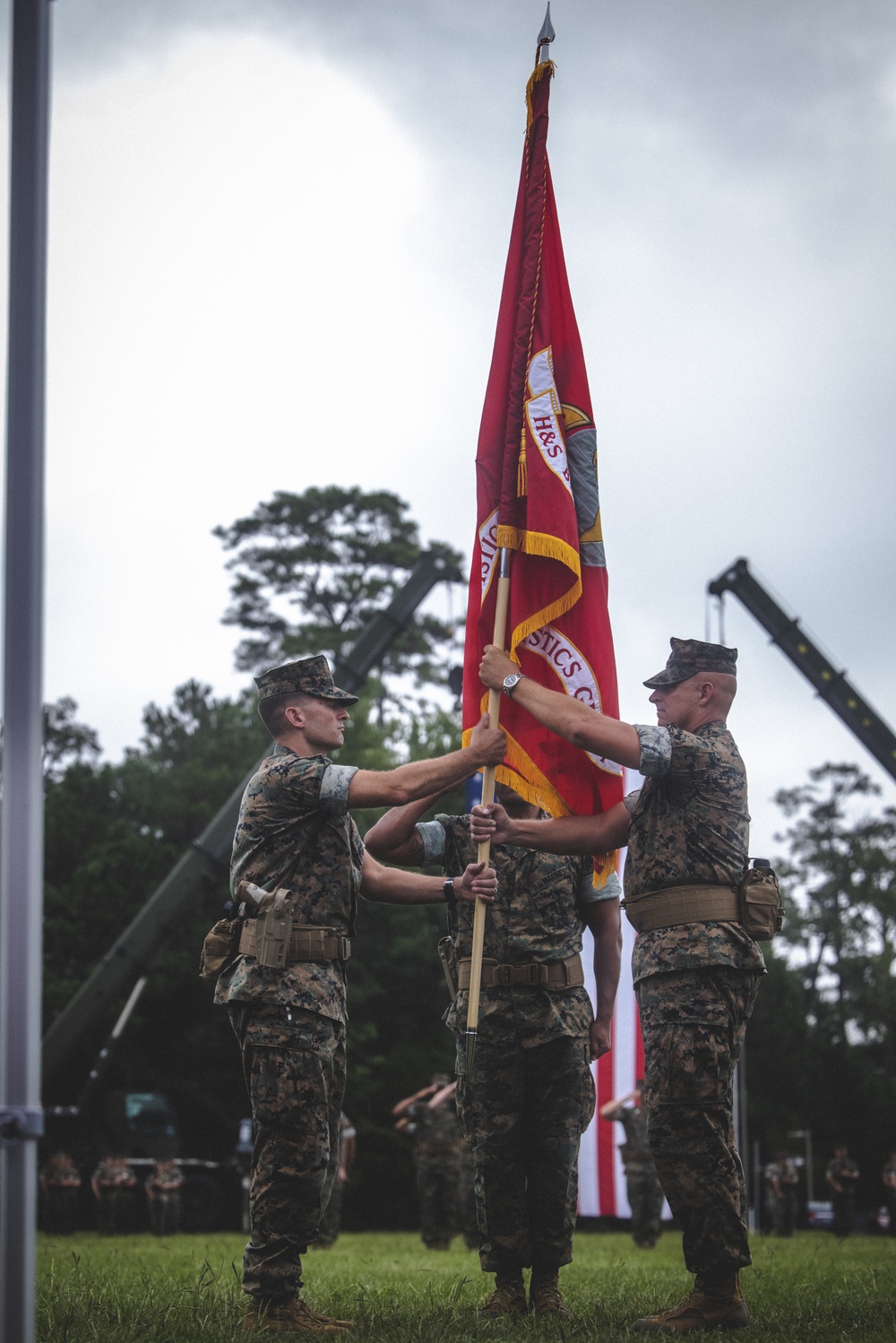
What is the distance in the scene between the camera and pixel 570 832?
19.0 ft

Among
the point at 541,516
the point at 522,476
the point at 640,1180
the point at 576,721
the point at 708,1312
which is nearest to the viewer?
the point at 708,1312

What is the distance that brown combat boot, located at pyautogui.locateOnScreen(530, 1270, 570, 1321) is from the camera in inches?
216

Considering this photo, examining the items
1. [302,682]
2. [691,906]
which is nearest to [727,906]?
[691,906]

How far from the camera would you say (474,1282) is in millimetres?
7391

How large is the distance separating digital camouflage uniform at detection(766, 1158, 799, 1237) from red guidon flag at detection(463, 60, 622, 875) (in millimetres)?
21095

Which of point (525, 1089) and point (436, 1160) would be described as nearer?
point (525, 1089)

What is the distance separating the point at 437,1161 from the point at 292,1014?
13.2 m

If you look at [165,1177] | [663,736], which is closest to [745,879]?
[663,736]

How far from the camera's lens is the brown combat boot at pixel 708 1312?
491cm

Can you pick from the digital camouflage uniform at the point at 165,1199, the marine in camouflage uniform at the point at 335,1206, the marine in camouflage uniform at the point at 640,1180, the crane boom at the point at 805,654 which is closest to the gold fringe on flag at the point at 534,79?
the marine in camouflage uniform at the point at 335,1206

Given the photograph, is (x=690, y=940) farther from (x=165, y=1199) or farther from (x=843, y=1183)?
(x=843, y=1183)

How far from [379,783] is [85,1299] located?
249 centimetres

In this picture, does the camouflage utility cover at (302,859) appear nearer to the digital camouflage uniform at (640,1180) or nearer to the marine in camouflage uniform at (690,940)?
the marine in camouflage uniform at (690,940)

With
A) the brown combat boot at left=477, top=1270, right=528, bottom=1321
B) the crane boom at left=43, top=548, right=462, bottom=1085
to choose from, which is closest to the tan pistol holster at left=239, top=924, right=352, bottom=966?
the brown combat boot at left=477, top=1270, right=528, bottom=1321
